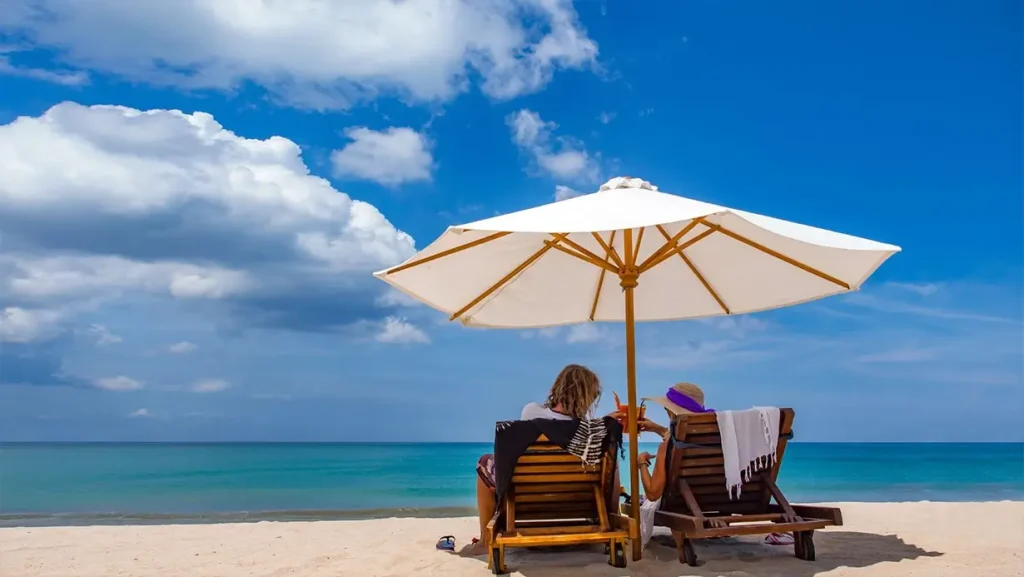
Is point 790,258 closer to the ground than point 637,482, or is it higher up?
higher up

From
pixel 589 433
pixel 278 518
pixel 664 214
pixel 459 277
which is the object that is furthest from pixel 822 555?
pixel 278 518

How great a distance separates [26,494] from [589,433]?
1852cm

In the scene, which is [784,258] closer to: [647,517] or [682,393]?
[682,393]

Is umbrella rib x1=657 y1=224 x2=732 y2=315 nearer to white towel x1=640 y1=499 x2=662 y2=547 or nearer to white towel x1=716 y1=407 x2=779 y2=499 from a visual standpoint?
white towel x1=716 y1=407 x2=779 y2=499

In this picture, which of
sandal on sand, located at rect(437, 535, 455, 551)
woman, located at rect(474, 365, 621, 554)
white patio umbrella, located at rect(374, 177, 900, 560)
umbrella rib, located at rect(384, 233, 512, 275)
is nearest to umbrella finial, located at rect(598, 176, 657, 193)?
white patio umbrella, located at rect(374, 177, 900, 560)

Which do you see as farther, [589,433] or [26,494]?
[26,494]

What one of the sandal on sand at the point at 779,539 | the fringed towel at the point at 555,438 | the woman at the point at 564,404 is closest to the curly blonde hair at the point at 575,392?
the woman at the point at 564,404

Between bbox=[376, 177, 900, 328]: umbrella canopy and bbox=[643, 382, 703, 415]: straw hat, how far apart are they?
785 millimetres

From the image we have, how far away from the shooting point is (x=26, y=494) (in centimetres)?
1784

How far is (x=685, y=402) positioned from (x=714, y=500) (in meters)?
0.60

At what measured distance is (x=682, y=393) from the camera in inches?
185

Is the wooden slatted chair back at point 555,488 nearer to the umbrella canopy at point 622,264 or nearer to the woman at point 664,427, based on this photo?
the woman at point 664,427

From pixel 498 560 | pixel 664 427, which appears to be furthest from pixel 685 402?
pixel 498 560

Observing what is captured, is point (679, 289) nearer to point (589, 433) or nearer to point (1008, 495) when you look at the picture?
point (589, 433)
